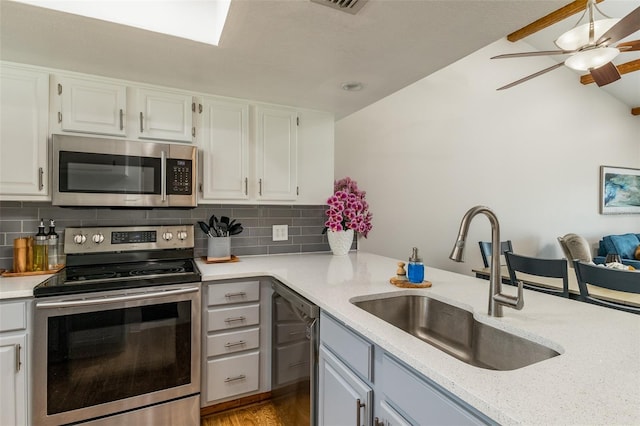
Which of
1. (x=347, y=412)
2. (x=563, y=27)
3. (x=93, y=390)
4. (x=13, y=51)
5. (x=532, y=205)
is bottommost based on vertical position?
(x=93, y=390)

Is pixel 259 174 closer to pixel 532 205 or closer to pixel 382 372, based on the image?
pixel 382 372

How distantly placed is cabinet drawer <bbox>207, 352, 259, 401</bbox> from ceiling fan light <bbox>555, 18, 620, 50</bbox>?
310 centimetres

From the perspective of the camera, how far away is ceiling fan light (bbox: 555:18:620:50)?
84.4 inches

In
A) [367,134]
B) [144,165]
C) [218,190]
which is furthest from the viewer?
[367,134]

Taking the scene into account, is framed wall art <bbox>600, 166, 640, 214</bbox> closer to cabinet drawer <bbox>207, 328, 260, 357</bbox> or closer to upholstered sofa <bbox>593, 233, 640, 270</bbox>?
upholstered sofa <bbox>593, 233, 640, 270</bbox>

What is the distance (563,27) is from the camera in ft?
13.9

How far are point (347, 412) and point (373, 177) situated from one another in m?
2.61

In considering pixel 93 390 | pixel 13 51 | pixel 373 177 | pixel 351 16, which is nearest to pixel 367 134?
pixel 373 177

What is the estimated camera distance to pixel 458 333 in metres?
1.27

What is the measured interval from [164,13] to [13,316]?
157 centimetres

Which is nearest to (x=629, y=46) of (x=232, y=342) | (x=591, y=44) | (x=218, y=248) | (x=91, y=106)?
(x=591, y=44)

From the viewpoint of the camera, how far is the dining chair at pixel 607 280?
1.72 m

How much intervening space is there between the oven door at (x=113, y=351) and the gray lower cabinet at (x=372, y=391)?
863 millimetres

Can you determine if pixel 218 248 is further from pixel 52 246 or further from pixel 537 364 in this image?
pixel 537 364
